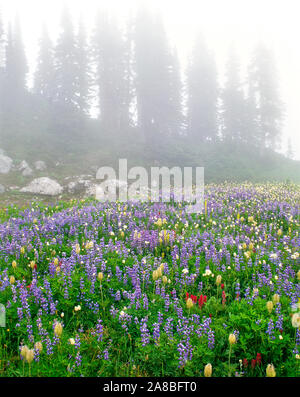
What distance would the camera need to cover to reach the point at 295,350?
263cm

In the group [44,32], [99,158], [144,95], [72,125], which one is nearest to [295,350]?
[99,158]

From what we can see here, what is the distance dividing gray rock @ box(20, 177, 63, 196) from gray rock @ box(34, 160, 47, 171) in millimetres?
4798

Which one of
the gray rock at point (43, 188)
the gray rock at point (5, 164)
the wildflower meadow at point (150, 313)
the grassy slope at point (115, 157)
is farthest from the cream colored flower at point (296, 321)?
the gray rock at point (5, 164)

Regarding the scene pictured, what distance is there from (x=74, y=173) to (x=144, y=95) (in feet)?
63.2

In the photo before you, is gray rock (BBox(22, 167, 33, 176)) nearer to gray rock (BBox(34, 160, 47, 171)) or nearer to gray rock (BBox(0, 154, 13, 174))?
gray rock (BBox(34, 160, 47, 171))

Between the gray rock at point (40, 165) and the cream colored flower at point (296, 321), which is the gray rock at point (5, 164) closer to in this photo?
the gray rock at point (40, 165)

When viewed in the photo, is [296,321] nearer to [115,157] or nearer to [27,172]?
[27,172]

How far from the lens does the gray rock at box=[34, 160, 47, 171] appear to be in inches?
917

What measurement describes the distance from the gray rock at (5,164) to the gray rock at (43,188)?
15.2ft

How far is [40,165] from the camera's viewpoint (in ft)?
77.8

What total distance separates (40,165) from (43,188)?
6.54 m

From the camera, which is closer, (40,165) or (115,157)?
(40,165)

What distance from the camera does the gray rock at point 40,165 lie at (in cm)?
2330

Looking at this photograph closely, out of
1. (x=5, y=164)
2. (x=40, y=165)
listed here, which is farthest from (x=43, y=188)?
(x=5, y=164)
